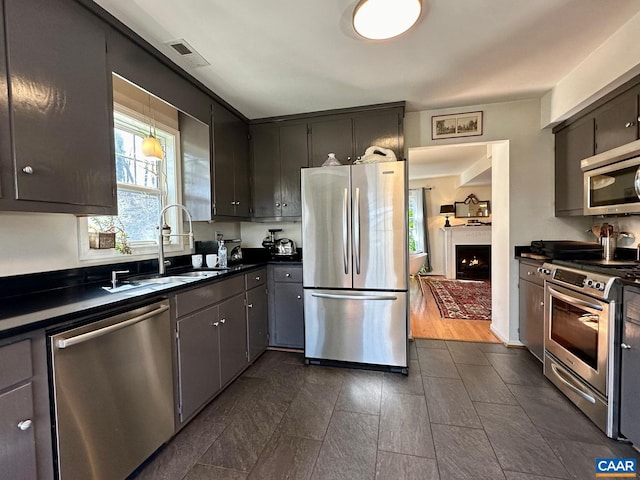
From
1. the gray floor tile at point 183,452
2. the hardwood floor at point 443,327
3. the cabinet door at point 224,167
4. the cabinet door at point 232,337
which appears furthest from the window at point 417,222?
the gray floor tile at point 183,452

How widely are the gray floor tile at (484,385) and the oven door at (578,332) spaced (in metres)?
0.46

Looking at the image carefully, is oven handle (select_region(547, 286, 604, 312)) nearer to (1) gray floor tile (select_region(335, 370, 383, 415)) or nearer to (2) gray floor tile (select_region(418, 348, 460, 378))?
(2) gray floor tile (select_region(418, 348, 460, 378))

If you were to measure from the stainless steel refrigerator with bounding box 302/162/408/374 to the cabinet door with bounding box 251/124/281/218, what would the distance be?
2.35 ft

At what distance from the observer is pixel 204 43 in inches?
76.9

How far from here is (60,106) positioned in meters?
1.43

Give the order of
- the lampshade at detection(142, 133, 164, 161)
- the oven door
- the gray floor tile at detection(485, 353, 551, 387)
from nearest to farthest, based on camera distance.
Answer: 1. the oven door
2. the lampshade at detection(142, 133, 164, 161)
3. the gray floor tile at detection(485, 353, 551, 387)

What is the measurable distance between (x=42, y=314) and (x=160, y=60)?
1.77m

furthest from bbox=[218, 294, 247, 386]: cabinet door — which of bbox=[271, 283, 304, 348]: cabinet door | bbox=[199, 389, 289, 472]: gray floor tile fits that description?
bbox=[271, 283, 304, 348]: cabinet door

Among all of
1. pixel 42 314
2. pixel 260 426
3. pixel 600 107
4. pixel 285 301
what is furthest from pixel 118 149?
pixel 600 107

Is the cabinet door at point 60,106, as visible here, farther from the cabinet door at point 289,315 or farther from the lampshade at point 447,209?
the lampshade at point 447,209

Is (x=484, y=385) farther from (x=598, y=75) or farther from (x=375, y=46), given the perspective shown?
(x=375, y=46)

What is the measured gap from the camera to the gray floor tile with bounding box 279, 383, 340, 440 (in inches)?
73.0

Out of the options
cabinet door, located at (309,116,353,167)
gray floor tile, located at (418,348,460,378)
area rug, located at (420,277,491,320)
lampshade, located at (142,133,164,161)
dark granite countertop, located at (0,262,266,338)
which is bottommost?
gray floor tile, located at (418,348,460,378)

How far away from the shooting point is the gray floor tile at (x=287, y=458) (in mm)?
1532
